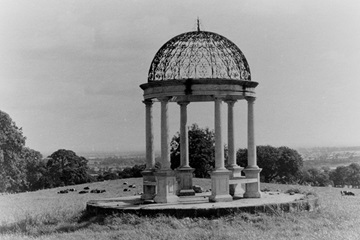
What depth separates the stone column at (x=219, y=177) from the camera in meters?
28.8

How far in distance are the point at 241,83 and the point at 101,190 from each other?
23.9 metres

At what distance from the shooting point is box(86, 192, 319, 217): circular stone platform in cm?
2583

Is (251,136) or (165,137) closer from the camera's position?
(165,137)

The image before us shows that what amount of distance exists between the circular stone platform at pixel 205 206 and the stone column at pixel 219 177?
1.94 feet

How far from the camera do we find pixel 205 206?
87.6ft

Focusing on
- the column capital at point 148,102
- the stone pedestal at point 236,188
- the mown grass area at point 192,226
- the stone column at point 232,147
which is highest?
the column capital at point 148,102

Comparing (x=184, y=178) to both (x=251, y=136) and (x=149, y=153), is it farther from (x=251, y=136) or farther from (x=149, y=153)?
(x=251, y=136)

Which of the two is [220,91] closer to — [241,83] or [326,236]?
[241,83]

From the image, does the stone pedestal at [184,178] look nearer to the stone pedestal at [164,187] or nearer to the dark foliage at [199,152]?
the stone pedestal at [164,187]

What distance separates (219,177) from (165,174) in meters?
2.96

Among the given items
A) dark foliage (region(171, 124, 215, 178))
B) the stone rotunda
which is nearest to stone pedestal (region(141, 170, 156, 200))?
the stone rotunda

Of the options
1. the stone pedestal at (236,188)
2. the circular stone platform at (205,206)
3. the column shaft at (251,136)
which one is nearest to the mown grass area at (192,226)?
the circular stone platform at (205,206)

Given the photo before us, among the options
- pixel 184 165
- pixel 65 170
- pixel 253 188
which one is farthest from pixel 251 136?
pixel 65 170

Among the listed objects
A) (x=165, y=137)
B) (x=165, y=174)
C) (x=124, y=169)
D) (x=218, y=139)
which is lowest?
(x=124, y=169)
